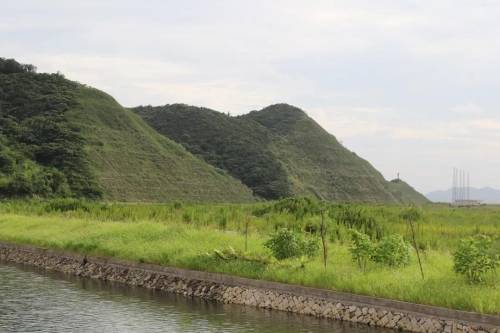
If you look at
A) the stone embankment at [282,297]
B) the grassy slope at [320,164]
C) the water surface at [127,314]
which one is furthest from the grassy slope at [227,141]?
the water surface at [127,314]

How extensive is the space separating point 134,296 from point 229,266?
381 cm

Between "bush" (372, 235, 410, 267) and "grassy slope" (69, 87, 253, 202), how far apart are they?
7255 cm

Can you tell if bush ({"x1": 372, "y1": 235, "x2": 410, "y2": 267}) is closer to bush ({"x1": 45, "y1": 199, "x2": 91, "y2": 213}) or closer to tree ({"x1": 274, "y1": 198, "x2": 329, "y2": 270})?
tree ({"x1": 274, "y1": 198, "x2": 329, "y2": 270})

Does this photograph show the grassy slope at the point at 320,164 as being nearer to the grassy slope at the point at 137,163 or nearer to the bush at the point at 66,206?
the grassy slope at the point at 137,163

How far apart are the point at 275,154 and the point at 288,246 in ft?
416

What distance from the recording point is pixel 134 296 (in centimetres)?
2412

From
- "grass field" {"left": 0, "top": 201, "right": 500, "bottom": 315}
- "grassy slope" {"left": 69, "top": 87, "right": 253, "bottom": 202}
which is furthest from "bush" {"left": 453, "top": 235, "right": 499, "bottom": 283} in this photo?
"grassy slope" {"left": 69, "top": 87, "right": 253, "bottom": 202}

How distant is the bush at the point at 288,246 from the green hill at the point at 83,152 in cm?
6281

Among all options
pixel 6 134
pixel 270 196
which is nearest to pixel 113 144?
pixel 6 134

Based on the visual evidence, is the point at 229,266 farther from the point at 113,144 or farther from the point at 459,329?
the point at 113,144

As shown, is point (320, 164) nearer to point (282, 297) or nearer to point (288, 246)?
point (288, 246)

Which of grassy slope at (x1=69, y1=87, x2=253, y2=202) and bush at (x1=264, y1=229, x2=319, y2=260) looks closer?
bush at (x1=264, y1=229, x2=319, y2=260)

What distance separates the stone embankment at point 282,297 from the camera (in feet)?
56.3

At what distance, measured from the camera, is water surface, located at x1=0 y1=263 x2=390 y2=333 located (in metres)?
18.3
